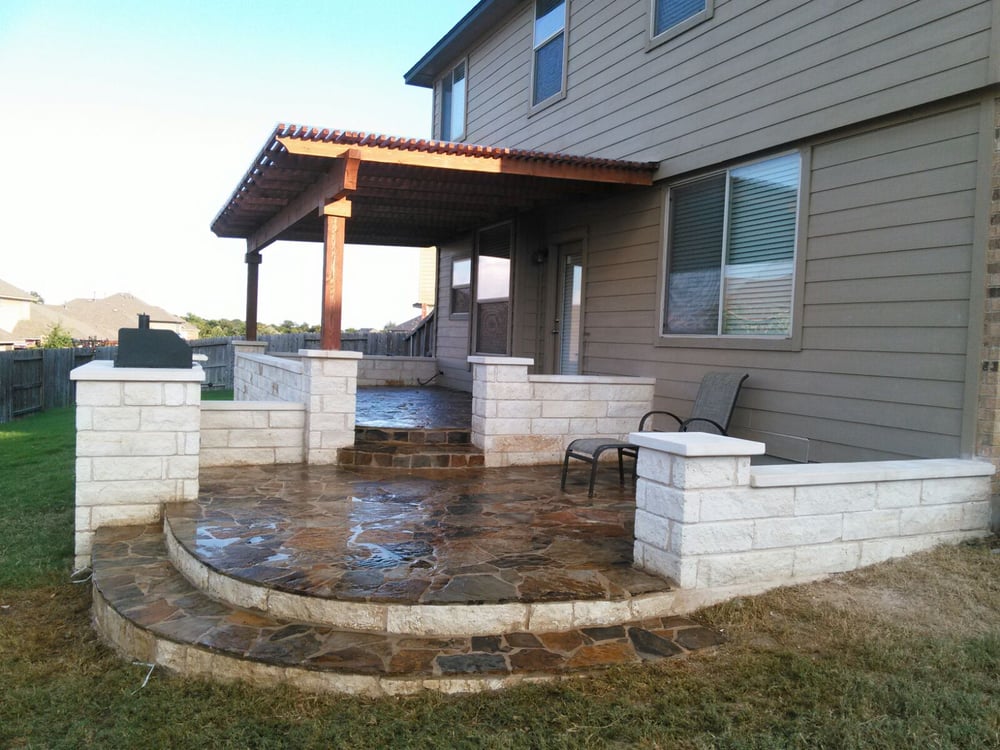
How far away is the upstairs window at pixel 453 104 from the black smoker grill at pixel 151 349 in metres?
8.18

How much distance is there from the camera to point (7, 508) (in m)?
6.23

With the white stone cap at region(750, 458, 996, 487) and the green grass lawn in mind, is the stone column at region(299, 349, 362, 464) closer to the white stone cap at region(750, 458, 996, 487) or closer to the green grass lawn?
the green grass lawn

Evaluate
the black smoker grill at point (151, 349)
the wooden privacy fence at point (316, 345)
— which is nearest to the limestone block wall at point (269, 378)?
the black smoker grill at point (151, 349)

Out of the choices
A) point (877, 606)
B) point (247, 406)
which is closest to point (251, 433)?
point (247, 406)

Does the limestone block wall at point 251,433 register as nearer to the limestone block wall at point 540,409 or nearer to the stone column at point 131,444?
the stone column at point 131,444

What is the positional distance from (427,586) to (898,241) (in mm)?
4019

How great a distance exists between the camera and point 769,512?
147 inches

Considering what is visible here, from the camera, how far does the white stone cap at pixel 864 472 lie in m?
3.71

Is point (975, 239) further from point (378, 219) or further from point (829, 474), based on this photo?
point (378, 219)

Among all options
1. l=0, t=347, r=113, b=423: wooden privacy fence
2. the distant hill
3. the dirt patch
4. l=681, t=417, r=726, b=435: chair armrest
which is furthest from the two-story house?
the distant hill

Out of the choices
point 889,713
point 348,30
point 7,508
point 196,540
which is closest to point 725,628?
point 889,713

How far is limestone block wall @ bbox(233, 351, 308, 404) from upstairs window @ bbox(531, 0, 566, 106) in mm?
4967

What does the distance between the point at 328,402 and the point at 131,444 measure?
195 centimetres

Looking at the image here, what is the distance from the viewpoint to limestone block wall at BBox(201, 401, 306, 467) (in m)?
6.24
